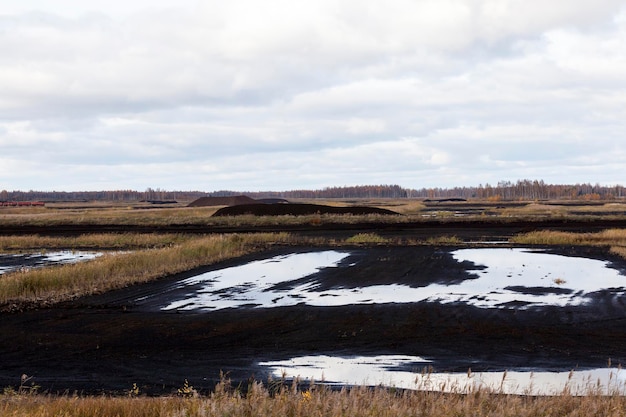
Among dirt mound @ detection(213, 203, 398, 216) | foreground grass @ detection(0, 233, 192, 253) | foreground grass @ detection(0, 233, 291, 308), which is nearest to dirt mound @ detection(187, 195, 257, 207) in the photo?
dirt mound @ detection(213, 203, 398, 216)

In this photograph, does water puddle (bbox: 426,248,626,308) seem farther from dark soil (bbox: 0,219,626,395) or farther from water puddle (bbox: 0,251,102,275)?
water puddle (bbox: 0,251,102,275)

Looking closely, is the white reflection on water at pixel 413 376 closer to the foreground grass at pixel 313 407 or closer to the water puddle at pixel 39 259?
the foreground grass at pixel 313 407

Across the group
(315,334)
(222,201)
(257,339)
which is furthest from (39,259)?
(222,201)

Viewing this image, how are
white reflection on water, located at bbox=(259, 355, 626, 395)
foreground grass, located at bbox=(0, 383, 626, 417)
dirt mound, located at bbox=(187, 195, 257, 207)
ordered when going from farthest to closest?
1. dirt mound, located at bbox=(187, 195, 257, 207)
2. white reflection on water, located at bbox=(259, 355, 626, 395)
3. foreground grass, located at bbox=(0, 383, 626, 417)

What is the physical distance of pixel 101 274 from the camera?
25.7 m

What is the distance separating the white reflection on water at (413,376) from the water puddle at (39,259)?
22.4 metres

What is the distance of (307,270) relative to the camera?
29.5m

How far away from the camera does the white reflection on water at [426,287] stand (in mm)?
20688

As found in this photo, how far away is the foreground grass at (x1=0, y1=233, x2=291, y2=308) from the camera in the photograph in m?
21.7

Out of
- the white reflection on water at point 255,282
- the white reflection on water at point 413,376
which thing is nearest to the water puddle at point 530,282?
the white reflection on water at point 255,282

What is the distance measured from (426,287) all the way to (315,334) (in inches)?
349

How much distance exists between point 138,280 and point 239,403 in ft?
63.1

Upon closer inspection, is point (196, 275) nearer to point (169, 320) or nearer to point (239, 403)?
point (169, 320)

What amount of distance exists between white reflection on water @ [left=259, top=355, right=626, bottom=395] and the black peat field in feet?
0.18
